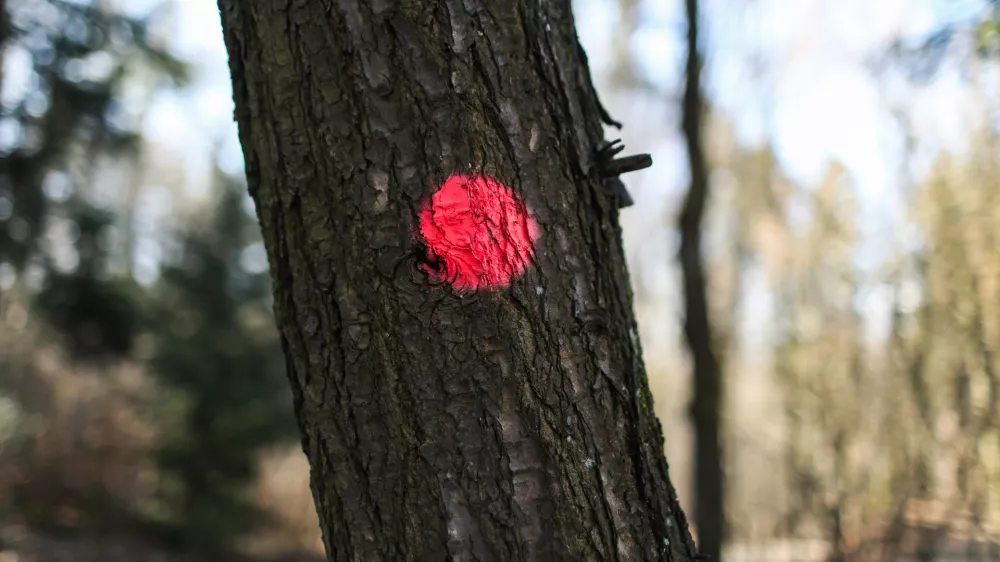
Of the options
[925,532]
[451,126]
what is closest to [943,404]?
[925,532]

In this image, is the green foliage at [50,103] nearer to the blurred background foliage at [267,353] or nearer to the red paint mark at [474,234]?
the blurred background foliage at [267,353]

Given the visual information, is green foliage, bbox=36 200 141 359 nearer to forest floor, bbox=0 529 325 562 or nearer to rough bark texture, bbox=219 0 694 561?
forest floor, bbox=0 529 325 562

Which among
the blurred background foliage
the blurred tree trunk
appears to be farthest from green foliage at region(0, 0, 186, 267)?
the blurred tree trunk

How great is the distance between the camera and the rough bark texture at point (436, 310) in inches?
40.0

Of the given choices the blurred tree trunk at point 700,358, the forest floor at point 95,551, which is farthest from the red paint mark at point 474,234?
the forest floor at point 95,551

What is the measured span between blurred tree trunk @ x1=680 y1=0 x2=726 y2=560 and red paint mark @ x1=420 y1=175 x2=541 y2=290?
3.86 meters

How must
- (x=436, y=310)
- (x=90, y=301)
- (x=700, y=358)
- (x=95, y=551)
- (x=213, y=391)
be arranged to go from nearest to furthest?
(x=436, y=310) → (x=700, y=358) → (x=90, y=301) → (x=95, y=551) → (x=213, y=391)

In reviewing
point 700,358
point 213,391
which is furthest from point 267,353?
point 700,358

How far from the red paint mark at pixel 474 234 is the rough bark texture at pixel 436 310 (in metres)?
0.02

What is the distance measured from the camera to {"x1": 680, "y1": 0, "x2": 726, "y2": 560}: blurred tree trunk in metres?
4.54

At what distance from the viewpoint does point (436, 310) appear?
102cm

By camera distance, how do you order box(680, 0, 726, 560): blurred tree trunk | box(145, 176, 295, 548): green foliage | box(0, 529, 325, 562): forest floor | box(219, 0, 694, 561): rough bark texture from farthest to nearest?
1. box(145, 176, 295, 548): green foliage
2. box(0, 529, 325, 562): forest floor
3. box(680, 0, 726, 560): blurred tree trunk
4. box(219, 0, 694, 561): rough bark texture

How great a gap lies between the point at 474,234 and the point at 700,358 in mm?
3908

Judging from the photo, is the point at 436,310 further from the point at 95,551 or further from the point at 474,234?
the point at 95,551
